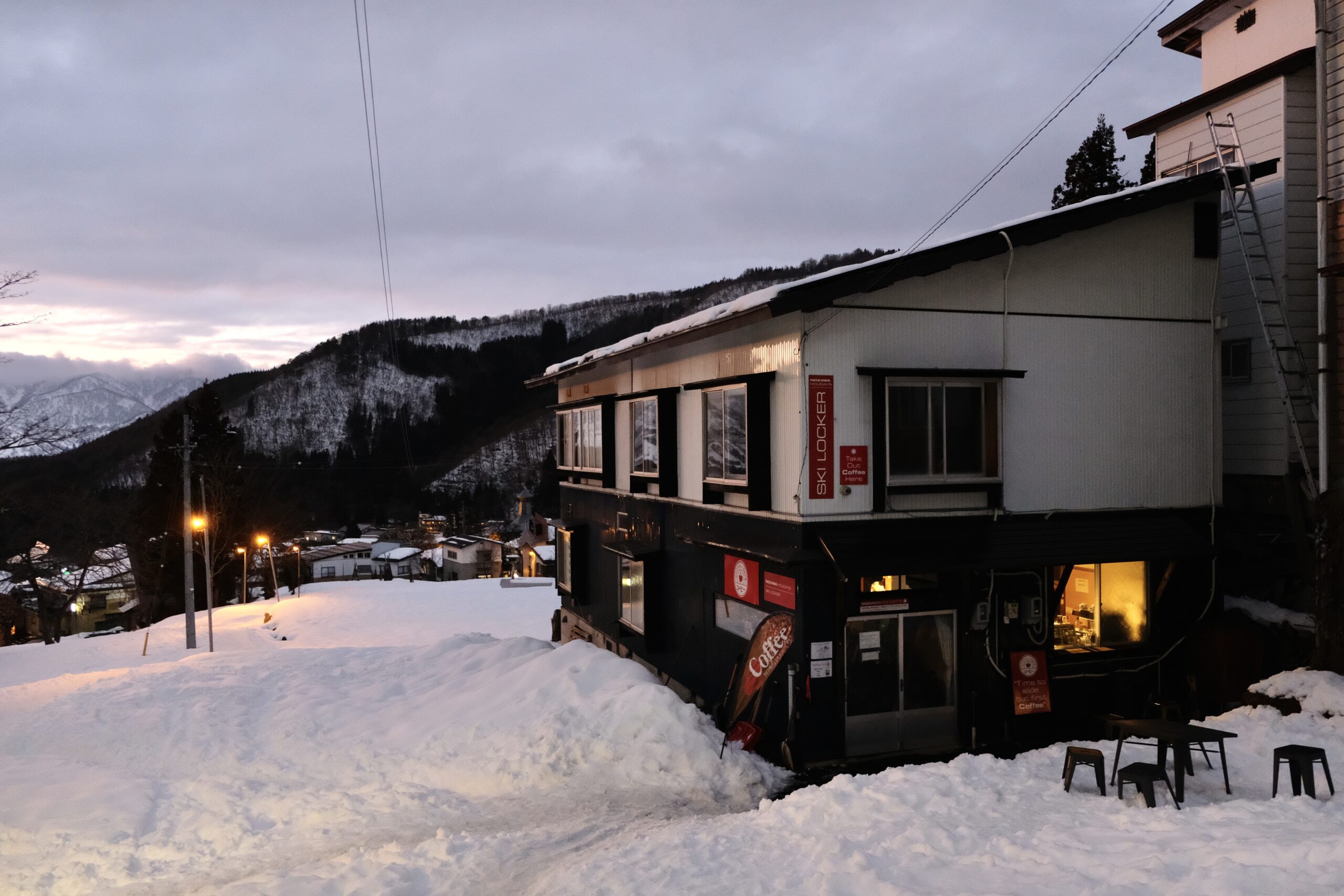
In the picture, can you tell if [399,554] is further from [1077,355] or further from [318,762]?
[1077,355]

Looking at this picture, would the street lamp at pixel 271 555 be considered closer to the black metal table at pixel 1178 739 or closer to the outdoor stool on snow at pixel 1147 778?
the black metal table at pixel 1178 739

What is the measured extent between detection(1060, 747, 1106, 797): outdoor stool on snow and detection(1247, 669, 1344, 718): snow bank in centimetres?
384

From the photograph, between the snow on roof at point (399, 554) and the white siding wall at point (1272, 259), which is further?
the snow on roof at point (399, 554)

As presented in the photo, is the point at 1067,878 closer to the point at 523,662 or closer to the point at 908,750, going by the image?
the point at 908,750

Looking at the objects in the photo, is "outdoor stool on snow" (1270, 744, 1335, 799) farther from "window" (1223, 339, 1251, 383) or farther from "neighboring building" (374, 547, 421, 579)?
"neighboring building" (374, 547, 421, 579)

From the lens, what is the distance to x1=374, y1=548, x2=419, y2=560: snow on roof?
327ft

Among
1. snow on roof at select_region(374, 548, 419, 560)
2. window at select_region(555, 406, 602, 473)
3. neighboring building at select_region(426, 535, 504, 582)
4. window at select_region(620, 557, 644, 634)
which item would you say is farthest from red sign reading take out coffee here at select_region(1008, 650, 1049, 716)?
snow on roof at select_region(374, 548, 419, 560)

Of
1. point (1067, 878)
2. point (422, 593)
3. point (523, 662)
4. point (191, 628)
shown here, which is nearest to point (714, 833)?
point (1067, 878)

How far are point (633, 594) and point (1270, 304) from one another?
1318 centimetres

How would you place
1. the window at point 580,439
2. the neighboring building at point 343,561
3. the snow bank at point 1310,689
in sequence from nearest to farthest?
the snow bank at point 1310,689 < the window at point 580,439 < the neighboring building at point 343,561

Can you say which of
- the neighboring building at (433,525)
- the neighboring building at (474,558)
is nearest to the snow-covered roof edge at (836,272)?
the neighboring building at (474,558)

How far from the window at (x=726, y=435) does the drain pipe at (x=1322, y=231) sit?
339 inches

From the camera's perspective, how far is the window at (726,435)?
43.4 ft

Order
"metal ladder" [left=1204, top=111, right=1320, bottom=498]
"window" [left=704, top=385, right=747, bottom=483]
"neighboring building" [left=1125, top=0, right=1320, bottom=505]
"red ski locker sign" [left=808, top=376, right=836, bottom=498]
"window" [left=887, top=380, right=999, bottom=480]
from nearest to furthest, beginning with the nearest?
"red ski locker sign" [left=808, top=376, right=836, bottom=498] → "window" [left=887, top=380, right=999, bottom=480] → "metal ladder" [left=1204, top=111, right=1320, bottom=498] → "window" [left=704, top=385, right=747, bottom=483] → "neighboring building" [left=1125, top=0, right=1320, bottom=505]
